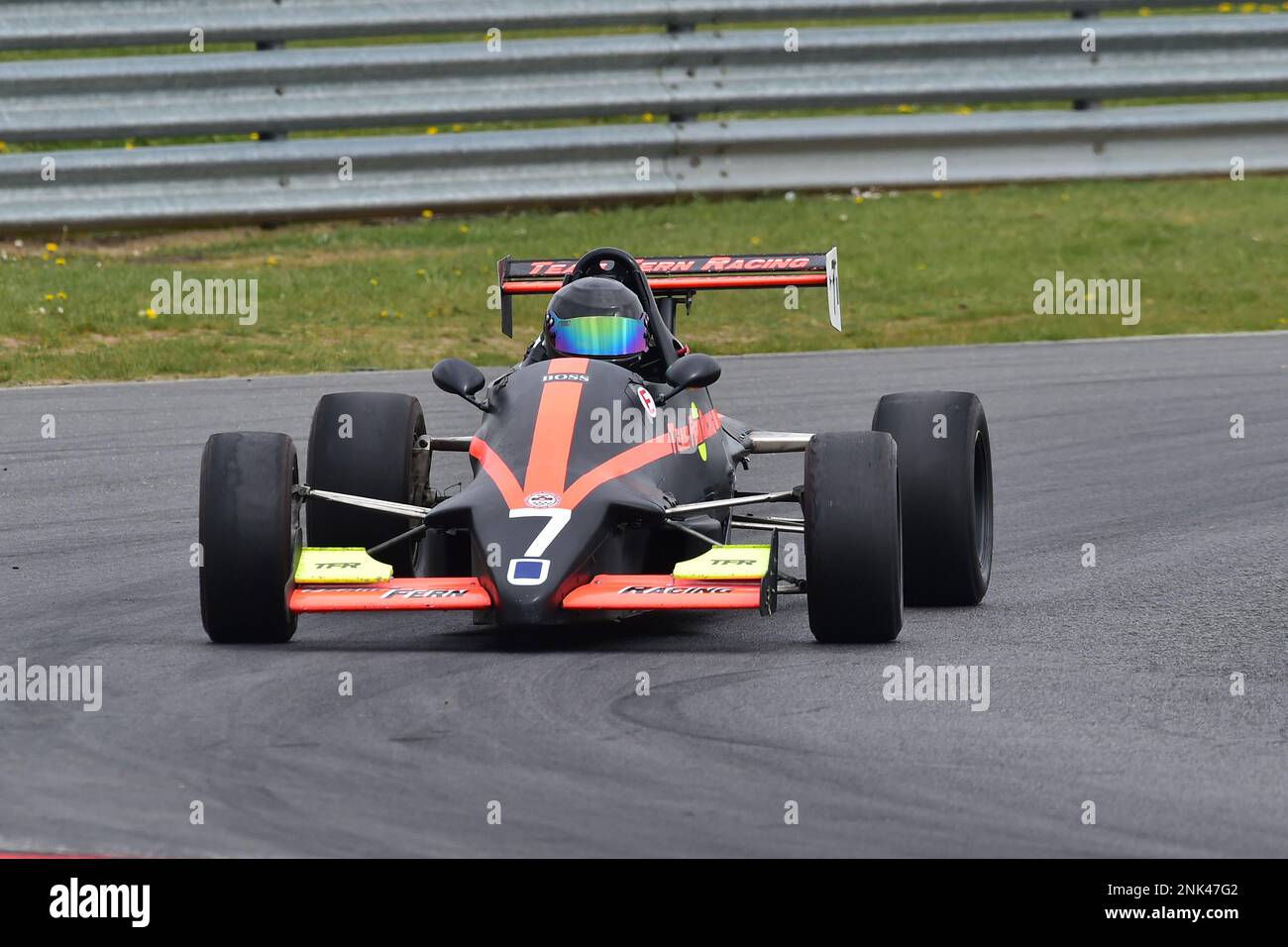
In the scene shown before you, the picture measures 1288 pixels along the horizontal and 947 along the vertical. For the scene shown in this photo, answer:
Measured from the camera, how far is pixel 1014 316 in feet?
53.0

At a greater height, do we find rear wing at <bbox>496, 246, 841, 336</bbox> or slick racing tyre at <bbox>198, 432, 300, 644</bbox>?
rear wing at <bbox>496, 246, 841, 336</bbox>

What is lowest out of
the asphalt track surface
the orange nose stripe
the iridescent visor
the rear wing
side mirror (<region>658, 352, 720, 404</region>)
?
the asphalt track surface

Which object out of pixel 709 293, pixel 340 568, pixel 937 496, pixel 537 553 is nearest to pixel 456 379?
pixel 340 568

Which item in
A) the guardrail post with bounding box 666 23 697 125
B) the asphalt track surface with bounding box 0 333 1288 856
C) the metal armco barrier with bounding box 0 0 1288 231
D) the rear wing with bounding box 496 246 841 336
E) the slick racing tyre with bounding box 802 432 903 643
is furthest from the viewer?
the guardrail post with bounding box 666 23 697 125

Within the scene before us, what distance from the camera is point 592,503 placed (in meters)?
7.42

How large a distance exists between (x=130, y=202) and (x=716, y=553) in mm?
10444

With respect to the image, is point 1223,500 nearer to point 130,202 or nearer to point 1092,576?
point 1092,576

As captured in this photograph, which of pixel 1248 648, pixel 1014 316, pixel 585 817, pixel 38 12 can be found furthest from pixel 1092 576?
pixel 38 12

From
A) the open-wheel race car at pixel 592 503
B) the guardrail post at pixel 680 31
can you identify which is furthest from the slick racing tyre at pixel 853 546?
the guardrail post at pixel 680 31

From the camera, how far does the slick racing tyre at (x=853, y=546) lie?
7137 mm

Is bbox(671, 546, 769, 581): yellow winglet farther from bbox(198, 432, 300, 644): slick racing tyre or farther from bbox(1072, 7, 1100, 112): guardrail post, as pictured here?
bbox(1072, 7, 1100, 112): guardrail post

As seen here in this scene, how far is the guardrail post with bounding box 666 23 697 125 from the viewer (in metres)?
17.9

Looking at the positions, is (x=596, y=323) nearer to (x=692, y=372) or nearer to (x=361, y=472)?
(x=692, y=372)

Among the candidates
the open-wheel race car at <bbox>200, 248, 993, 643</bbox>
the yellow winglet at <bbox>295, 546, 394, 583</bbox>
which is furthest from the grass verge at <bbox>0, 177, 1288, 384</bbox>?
the yellow winglet at <bbox>295, 546, 394, 583</bbox>
